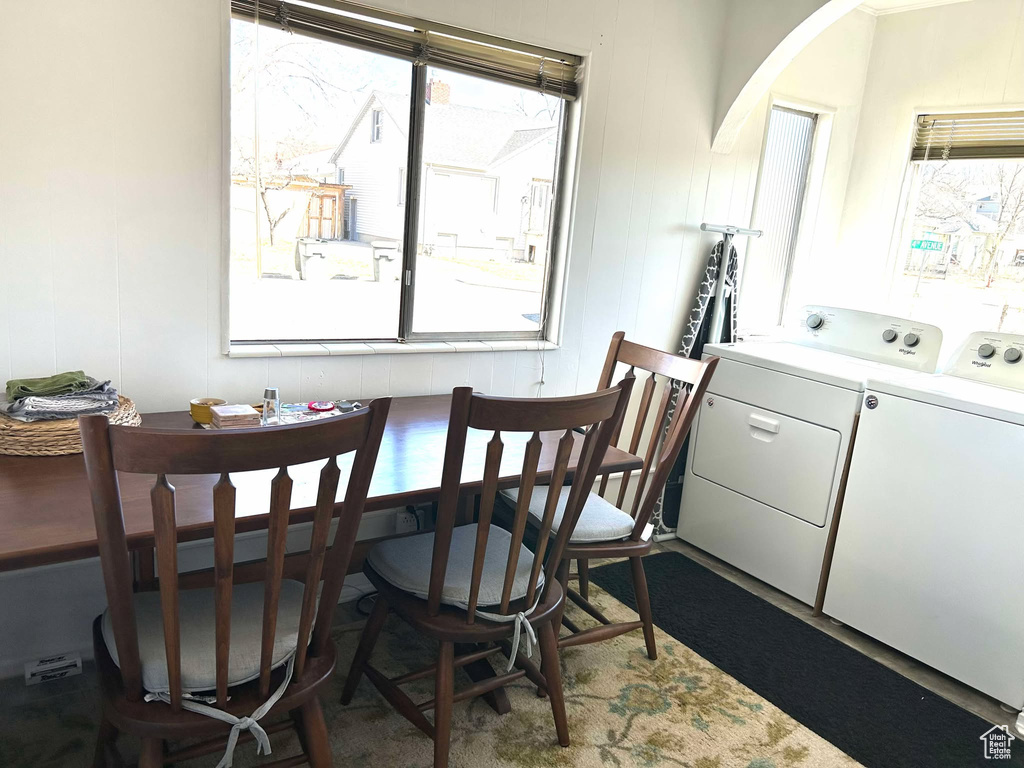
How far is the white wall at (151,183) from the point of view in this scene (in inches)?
73.9

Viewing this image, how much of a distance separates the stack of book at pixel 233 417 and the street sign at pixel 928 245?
2891 mm

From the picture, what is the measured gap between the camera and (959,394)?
96.0 inches

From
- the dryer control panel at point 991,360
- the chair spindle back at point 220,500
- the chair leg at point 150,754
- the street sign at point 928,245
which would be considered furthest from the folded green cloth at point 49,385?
the street sign at point 928,245

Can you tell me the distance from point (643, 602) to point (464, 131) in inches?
65.4

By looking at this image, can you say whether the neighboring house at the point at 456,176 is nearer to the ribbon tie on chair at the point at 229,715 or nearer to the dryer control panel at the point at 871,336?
the dryer control panel at the point at 871,336

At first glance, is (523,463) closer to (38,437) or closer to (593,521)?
(593,521)

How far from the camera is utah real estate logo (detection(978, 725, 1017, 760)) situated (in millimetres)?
2100

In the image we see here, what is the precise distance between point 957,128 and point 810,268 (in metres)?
0.81

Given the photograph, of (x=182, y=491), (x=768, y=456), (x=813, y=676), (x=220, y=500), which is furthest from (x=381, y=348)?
(x=813, y=676)

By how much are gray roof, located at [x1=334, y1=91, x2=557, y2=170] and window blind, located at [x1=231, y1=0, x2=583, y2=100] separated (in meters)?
0.12

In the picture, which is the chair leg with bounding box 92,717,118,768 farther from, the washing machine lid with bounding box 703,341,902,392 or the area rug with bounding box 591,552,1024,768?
the washing machine lid with bounding box 703,341,902,392

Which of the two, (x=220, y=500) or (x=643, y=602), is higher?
(x=220, y=500)

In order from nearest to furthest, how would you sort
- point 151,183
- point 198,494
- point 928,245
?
point 198,494 < point 151,183 < point 928,245

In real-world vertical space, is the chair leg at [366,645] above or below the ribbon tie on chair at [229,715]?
below
